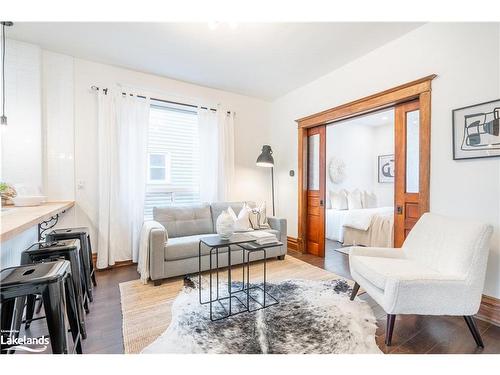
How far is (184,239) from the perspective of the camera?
2.95 meters

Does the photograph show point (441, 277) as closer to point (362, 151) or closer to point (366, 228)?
point (366, 228)

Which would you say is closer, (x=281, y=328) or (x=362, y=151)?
(x=281, y=328)

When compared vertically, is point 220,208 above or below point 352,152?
below

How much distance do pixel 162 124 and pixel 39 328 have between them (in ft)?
9.15

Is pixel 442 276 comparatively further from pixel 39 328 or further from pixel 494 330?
pixel 39 328

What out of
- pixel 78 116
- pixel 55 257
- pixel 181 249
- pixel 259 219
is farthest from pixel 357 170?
pixel 55 257

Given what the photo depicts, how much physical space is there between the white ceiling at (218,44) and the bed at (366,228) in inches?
102

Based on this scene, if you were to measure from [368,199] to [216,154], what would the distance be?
4.07m

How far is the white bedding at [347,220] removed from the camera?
4.18 m

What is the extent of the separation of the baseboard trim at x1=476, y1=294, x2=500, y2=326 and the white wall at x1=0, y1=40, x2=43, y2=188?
4.71 meters

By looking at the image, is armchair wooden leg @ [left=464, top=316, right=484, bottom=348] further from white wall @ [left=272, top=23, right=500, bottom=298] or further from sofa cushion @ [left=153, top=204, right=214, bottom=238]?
sofa cushion @ [left=153, top=204, right=214, bottom=238]

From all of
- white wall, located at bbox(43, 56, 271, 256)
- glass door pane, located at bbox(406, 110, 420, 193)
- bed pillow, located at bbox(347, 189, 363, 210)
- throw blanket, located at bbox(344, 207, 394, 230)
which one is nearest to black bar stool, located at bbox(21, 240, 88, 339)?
white wall, located at bbox(43, 56, 271, 256)

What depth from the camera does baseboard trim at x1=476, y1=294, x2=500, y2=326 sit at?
194 cm
